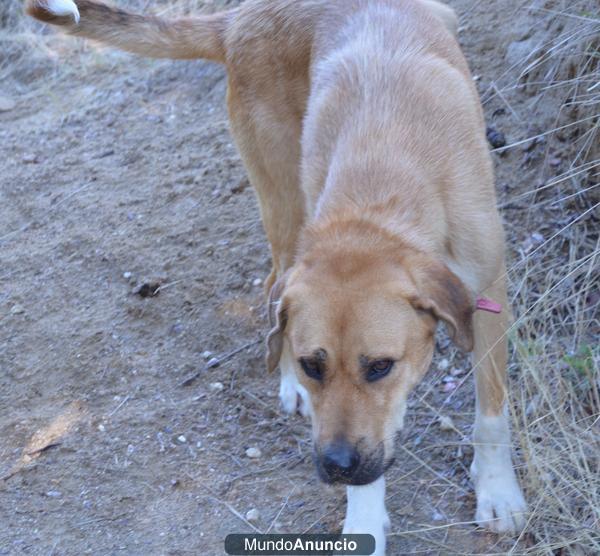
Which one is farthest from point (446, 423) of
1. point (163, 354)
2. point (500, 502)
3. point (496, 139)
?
point (496, 139)

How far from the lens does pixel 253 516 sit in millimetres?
3955

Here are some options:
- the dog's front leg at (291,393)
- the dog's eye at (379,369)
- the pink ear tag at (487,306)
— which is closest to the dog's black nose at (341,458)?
the dog's eye at (379,369)

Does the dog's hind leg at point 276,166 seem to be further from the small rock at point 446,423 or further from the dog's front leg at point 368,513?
the dog's front leg at point 368,513

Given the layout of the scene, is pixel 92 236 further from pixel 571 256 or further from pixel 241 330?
pixel 571 256

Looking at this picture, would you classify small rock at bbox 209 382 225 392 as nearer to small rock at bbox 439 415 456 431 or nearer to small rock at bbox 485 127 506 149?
small rock at bbox 439 415 456 431

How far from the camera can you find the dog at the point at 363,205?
3.13m

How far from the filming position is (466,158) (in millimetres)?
3680

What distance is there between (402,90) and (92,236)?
112 inches

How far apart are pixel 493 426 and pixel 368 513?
609 mm

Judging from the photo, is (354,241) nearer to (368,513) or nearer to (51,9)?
(368,513)

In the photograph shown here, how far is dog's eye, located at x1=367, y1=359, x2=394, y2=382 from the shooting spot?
3124mm

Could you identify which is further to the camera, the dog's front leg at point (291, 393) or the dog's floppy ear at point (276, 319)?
the dog's front leg at point (291, 393)

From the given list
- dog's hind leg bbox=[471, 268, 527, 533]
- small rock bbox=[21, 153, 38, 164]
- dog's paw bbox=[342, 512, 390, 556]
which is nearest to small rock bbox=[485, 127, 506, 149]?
dog's hind leg bbox=[471, 268, 527, 533]

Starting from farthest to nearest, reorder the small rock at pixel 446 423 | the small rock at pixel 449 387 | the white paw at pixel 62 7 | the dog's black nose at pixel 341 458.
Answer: the small rock at pixel 449 387 → the white paw at pixel 62 7 → the small rock at pixel 446 423 → the dog's black nose at pixel 341 458
